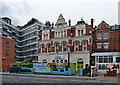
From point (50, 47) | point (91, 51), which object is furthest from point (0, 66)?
point (91, 51)

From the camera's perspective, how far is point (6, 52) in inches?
1877

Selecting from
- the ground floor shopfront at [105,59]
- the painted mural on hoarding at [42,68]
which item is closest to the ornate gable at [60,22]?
the ground floor shopfront at [105,59]

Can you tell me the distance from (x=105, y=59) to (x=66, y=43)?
36.5ft

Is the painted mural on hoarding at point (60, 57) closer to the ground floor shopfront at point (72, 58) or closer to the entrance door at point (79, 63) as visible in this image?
the ground floor shopfront at point (72, 58)

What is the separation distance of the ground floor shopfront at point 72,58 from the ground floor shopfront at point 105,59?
11.1ft

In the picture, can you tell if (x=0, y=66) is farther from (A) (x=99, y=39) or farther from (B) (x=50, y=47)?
(A) (x=99, y=39)

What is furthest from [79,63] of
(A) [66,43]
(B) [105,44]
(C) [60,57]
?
(B) [105,44]

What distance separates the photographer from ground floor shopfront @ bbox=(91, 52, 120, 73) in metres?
31.5

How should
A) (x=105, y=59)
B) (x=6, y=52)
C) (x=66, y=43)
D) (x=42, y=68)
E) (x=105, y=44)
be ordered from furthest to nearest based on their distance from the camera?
(x=6, y=52) → (x=66, y=43) → (x=105, y=44) → (x=105, y=59) → (x=42, y=68)

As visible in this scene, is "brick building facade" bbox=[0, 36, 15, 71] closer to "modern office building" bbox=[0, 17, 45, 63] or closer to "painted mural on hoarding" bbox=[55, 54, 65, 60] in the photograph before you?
"modern office building" bbox=[0, 17, 45, 63]

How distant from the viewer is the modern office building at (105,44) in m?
32.6

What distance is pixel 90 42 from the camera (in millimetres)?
37000

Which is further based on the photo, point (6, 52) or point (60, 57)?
point (6, 52)

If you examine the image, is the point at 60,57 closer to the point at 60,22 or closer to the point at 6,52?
the point at 60,22
